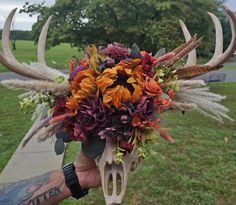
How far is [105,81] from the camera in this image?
5.61 feet

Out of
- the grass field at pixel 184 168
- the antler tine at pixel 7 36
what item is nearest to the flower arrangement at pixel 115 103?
the antler tine at pixel 7 36

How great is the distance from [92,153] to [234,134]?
22.4 feet

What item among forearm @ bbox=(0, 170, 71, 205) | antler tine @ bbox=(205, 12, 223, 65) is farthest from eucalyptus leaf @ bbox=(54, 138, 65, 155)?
antler tine @ bbox=(205, 12, 223, 65)

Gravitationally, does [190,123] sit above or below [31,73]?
below

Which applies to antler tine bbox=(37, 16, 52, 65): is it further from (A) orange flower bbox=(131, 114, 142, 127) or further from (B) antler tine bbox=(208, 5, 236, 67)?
(B) antler tine bbox=(208, 5, 236, 67)

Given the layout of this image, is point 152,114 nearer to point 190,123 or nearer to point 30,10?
point 190,123

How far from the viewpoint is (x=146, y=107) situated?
1.71 meters

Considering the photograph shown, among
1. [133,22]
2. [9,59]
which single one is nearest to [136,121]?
[9,59]

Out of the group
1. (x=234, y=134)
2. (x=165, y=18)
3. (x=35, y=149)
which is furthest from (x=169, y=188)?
(x=165, y=18)

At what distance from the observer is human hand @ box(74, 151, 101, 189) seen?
187cm

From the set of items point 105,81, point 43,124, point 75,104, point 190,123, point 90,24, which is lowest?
point 190,123

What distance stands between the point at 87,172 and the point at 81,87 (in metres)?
0.40

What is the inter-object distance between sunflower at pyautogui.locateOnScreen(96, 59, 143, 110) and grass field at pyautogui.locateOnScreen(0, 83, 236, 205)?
10.7ft

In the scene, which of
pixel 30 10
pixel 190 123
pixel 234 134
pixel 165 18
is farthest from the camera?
pixel 30 10
